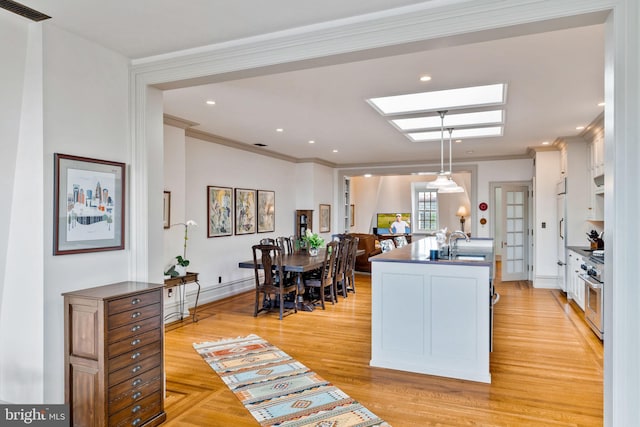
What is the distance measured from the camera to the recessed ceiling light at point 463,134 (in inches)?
240

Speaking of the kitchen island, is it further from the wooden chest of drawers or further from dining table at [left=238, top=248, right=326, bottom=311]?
the wooden chest of drawers

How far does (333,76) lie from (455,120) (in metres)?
2.41

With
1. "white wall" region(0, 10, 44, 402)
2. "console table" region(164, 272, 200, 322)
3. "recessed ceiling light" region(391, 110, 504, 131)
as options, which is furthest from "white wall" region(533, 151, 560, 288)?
"white wall" region(0, 10, 44, 402)

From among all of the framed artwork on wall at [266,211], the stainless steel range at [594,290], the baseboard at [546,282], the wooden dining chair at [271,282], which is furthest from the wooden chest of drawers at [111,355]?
the baseboard at [546,282]

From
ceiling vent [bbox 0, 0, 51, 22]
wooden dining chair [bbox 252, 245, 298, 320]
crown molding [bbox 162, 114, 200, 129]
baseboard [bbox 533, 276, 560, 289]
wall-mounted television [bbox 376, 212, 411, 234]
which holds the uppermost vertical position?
crown molding [bbox 162, 114, 200, 129]

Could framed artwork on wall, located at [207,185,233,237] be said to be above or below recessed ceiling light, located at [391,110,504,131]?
below

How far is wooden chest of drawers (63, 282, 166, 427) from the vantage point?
2414mm

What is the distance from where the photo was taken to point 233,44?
9.00 feet

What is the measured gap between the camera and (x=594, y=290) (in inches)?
187

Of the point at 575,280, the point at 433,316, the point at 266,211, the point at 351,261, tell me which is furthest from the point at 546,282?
the point at 266,211

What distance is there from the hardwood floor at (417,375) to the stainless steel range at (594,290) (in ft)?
0.54

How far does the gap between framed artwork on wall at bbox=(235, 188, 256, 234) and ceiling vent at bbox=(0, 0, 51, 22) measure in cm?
484

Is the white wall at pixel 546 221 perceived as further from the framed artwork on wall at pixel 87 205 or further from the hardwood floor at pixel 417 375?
the framed artwork on wall at pixel 87 205

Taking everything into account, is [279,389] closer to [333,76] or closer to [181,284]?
[181,284]
